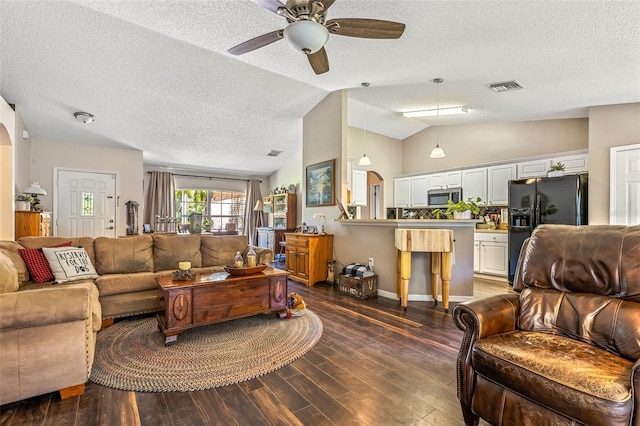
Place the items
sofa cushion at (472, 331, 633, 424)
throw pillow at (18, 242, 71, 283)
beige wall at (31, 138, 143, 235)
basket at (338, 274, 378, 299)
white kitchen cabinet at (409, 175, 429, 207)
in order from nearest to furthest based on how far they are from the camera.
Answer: sofa cushion at (472, 331, 633, 424) → throw pillow at (18, 242, 71, 283) → basket at (338, 274, 378, 299) → beige wall at (31, 138, 143, 235) → white kitchen cabinet at (409, 175, 429, 207)

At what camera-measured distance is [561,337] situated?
159 centimetres

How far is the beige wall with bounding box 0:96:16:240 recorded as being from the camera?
413 centimetres

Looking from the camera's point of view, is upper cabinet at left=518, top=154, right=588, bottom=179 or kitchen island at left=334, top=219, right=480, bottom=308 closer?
kitchen island at left=334, top=219, right=480, bottom=308

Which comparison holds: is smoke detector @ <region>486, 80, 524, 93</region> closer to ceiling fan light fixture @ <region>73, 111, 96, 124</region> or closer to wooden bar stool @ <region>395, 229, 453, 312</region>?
wooden bar stool @ <region>395, 229, 453, 312</region>

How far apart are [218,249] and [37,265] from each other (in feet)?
5.72

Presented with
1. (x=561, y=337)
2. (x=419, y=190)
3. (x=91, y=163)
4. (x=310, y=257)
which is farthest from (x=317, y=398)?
(x=91, y=163)

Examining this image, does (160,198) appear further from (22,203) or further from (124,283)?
(124,283)

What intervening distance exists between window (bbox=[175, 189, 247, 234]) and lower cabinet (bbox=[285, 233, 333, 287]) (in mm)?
4011

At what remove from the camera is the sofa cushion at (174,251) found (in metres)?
3.56

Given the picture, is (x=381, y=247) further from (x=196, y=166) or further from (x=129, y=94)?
(x=196, y=166)

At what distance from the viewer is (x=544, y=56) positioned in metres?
3.02

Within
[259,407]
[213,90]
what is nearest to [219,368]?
[259,407]

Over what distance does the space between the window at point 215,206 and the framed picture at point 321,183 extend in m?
3.88

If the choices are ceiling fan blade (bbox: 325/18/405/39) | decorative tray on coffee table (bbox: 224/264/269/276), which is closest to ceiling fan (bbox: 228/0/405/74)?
ceiling fan blade (bbox: 325/18/405/39)
